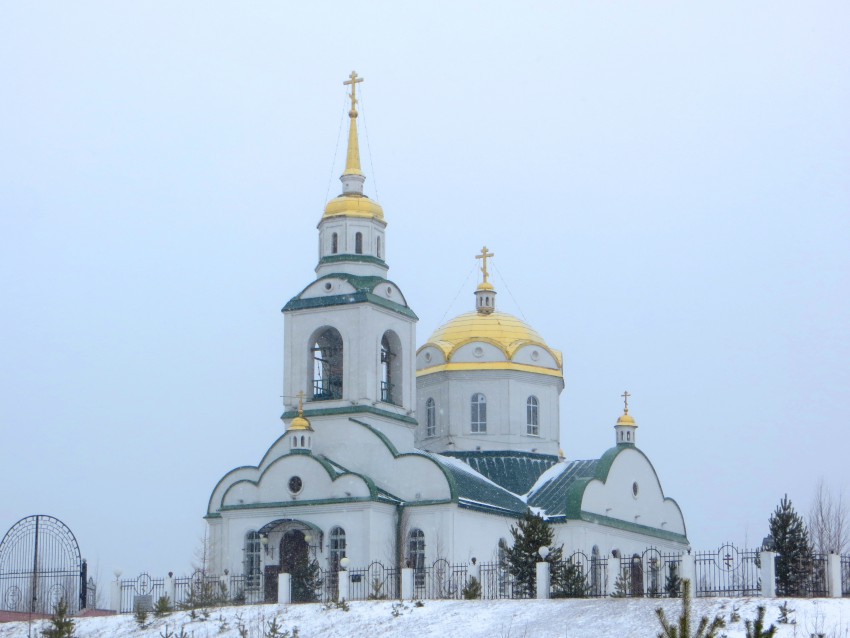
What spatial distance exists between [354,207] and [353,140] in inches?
89.0

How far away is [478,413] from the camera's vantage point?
140ft

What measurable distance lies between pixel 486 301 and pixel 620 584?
17467mm

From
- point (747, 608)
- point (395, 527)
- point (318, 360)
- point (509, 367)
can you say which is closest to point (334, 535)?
point (395, 527)

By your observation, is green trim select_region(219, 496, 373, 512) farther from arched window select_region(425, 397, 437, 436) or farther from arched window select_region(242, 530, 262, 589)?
arched window select_region(425, 397, 437, 436)

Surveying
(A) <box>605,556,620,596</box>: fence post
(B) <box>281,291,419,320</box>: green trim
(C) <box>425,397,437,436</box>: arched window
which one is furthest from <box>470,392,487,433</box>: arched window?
(A) <box>605,556,620,596</box>: fence post

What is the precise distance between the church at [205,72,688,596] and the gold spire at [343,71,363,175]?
38 mm

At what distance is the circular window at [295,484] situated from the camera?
36.4 m

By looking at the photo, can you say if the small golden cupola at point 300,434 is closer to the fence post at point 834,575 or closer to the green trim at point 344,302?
the green trim at point 344,302

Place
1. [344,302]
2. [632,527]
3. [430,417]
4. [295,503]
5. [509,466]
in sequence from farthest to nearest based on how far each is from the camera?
1. [430,417]
2. [509,466]
3. [632,527]
4. [344,302]
5. [295,503]

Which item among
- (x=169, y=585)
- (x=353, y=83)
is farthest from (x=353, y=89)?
(x=169, y=585)

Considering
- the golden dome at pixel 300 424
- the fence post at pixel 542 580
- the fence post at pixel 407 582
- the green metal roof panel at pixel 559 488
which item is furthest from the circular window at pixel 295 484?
the fence post at pixel 542 580

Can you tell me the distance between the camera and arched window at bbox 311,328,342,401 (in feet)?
127

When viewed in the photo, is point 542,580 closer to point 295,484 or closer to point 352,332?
point 295,484

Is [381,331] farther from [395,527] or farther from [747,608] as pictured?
[747,608]
